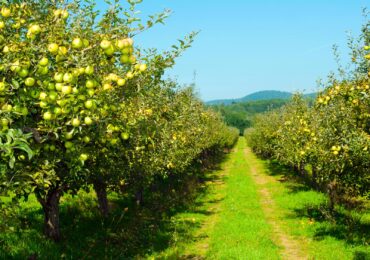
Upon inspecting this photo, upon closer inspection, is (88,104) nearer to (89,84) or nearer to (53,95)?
(89,84)

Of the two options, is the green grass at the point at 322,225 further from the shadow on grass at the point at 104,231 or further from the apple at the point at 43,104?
the apple at the point at 43,104

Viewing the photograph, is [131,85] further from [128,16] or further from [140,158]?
[140,158]

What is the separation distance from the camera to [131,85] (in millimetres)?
6457

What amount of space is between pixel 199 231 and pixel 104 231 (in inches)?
180

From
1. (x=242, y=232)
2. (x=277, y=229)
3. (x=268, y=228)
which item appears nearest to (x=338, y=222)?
(x=277, y=229)

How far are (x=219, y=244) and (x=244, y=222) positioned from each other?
3.74m

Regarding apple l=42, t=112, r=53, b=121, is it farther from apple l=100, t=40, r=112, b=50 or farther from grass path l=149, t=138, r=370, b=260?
grass path l=149, t=138, r=370, b=260

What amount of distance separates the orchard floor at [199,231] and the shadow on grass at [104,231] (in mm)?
28

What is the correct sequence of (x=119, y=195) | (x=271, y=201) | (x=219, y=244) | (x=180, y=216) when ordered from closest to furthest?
→ (x=219, y=244) < (x=180, y=216) < (x=119, y=195) < (x=271, y=201)

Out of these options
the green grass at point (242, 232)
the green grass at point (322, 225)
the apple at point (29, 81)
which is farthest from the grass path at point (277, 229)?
Result: the apple at point (29, 81)

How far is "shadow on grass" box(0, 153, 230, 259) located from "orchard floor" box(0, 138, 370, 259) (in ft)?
0.09

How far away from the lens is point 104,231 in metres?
15.5

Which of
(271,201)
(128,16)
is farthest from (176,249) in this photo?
(271,201)

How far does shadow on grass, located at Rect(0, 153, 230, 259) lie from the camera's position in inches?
491
